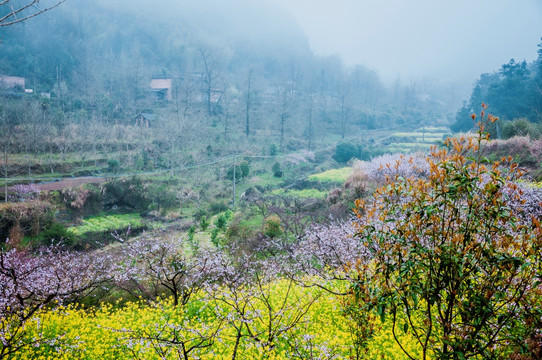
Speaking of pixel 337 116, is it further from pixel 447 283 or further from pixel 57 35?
pixel 447 283

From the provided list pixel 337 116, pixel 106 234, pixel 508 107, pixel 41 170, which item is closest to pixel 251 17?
pixel 337 116

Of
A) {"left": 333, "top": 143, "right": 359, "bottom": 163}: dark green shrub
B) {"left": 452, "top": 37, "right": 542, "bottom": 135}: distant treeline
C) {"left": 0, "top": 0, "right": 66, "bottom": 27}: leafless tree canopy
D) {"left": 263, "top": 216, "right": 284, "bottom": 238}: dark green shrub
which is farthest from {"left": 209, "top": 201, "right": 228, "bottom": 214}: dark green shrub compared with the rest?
{"left": 452, "top": 37, "right": 542, "bottom": 135}: distant treeline

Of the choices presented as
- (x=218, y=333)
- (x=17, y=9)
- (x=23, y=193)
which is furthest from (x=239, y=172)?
(x=218, y=333)

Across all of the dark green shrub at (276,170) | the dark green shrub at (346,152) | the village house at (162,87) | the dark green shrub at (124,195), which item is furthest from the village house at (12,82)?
the dark green shrub at (346,152)

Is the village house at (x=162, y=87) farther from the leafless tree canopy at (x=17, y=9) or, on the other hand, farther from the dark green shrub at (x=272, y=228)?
the dark green shrub at (x=272, y=228)

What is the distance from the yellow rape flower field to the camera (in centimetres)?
425

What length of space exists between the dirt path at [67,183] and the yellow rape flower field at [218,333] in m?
14.5

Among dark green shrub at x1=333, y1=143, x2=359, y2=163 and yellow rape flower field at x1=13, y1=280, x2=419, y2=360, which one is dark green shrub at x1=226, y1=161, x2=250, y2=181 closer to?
dark green shrub at x1=333, y1=143, x2=359, y2=163

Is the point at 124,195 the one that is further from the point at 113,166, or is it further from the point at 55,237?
the point at 55,237

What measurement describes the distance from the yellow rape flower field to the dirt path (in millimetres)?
14532

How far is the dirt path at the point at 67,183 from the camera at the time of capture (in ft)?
59.6

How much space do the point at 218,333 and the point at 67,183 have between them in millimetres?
18690

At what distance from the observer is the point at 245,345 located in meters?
4.79

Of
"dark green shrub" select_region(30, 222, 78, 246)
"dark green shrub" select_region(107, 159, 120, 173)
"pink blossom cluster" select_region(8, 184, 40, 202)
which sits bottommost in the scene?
"dark green shrub" select_region(30, 222, 78, 246)
